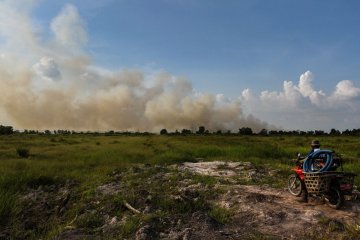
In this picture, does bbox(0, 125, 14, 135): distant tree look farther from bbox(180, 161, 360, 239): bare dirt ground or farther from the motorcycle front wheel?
the motorcycle front wheel

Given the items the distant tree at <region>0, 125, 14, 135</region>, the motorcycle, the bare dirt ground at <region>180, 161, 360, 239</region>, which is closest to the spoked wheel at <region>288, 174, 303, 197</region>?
the bare dirt ground at <region>180, 161, 360, 239</region>

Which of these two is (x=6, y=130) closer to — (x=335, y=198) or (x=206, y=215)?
(x=206, y=215)

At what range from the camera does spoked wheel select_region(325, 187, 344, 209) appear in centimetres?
1084

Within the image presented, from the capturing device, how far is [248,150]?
28172 mm

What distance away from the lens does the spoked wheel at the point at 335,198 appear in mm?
10844

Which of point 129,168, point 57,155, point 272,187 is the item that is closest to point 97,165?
point 129,168

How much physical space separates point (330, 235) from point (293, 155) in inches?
740

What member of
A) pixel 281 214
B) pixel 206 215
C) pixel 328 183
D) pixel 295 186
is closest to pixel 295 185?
pixel 295 186

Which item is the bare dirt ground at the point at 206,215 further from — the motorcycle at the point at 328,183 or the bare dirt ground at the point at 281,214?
the motorcycle at the point at 328,183

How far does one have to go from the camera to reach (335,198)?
1116 centimetres

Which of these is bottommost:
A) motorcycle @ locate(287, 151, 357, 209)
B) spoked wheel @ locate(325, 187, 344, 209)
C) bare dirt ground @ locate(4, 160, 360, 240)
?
bare dirt ground @ locate(4, 160, 360, 240)

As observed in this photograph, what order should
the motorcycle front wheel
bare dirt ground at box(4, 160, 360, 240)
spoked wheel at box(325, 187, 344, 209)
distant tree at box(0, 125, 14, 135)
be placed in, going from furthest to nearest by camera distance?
distant tree at box(0, 125, 14, 135), the motorcycle front wheel, spoked wheel at box(325, 187, 344, 209), bare dirt ground at box(4, 160, 360, 240)

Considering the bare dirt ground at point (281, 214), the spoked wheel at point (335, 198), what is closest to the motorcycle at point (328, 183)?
the spoked wheel at point (335, 198)

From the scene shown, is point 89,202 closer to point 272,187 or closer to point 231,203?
point 231,203
